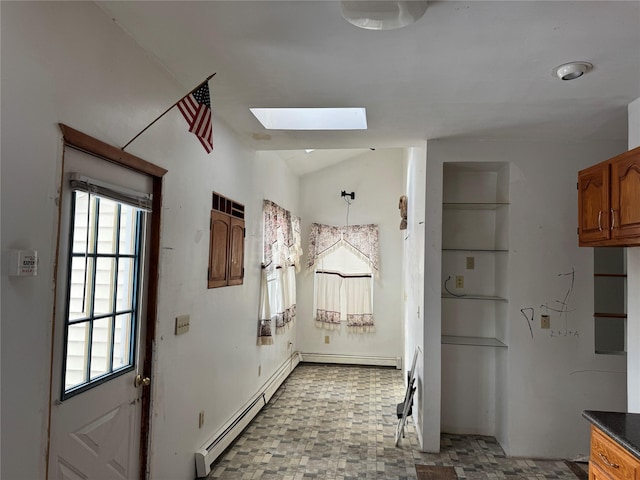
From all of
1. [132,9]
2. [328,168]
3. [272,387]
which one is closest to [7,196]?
[132,9]

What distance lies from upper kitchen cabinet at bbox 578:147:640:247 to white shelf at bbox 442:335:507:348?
4.22 feet

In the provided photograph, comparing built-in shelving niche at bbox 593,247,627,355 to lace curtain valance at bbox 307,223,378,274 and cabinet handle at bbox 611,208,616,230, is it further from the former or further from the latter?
lace curtain valance at bbox 307,223,378,274

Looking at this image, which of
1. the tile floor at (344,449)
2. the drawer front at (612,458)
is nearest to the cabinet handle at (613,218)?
the drawer front at (612,458)

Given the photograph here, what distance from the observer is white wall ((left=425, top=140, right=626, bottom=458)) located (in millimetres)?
3549

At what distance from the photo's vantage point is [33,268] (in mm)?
1497

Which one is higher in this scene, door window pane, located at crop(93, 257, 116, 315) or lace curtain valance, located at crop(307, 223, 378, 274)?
lace curtain valance, located at crop(307, 223, 378, 274)

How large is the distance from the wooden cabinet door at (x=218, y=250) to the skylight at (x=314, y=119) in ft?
2.67

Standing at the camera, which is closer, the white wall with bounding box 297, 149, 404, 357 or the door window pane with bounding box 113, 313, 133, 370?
the door window pane with bounding box 113, 313, 133, 370

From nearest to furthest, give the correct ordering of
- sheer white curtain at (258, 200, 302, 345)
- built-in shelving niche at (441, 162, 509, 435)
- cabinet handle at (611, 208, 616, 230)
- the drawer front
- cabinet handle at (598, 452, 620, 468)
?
the drawer front → cabinet handle at (598, 452, 620, 468) → cabinet handle at (611, 208, 616, 230) → built-in shelving niche at (441, 162, 509, 435) → sheer white curtain at (258, 200, 302, 345)

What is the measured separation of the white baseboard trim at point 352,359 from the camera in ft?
21.6

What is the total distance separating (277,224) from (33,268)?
11.9 feet

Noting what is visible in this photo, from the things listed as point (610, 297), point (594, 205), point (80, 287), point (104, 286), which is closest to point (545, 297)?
point (610, 297)

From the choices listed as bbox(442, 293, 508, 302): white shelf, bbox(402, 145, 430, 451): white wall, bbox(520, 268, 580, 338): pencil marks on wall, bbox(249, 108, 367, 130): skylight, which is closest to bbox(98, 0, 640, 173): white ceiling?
bbox(249, 108, 367, 130): skylight

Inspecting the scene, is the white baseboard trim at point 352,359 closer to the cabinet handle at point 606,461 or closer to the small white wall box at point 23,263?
the cabinet handle at point 606,461
